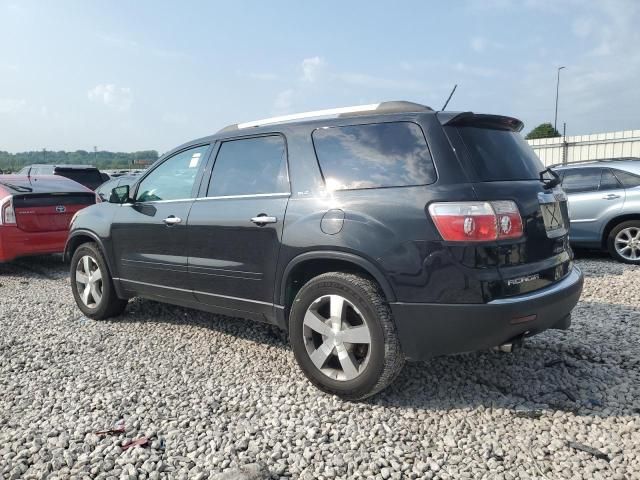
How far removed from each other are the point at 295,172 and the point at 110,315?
8.93ft

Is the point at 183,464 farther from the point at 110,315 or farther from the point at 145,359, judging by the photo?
the point at 110,315

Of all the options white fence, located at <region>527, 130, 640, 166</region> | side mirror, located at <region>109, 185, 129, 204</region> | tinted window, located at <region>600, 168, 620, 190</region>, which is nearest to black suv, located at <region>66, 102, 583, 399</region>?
side mirror, located at <region>109, 185, 129, 204</region>

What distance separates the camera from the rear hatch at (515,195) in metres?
2.84

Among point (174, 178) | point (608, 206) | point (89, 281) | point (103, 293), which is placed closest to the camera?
point (174, 178)

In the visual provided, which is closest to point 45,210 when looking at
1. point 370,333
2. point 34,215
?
point 34,215

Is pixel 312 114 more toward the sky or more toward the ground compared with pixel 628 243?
more toward the sky

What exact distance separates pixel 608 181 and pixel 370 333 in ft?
20.9

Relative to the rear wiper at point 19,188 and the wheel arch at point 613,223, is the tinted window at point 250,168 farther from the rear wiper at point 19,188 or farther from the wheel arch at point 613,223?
the wheel arch at point 613,223

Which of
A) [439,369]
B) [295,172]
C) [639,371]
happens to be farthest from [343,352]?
[639,371]

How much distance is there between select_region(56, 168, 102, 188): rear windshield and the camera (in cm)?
1405

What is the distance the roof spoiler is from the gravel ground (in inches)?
66.5

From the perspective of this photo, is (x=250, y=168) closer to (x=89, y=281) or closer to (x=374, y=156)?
(x=374, y=156)

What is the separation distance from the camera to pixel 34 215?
739cm

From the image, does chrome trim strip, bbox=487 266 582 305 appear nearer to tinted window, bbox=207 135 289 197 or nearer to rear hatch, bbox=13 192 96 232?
tinted window, bbox=207 135 289 197
